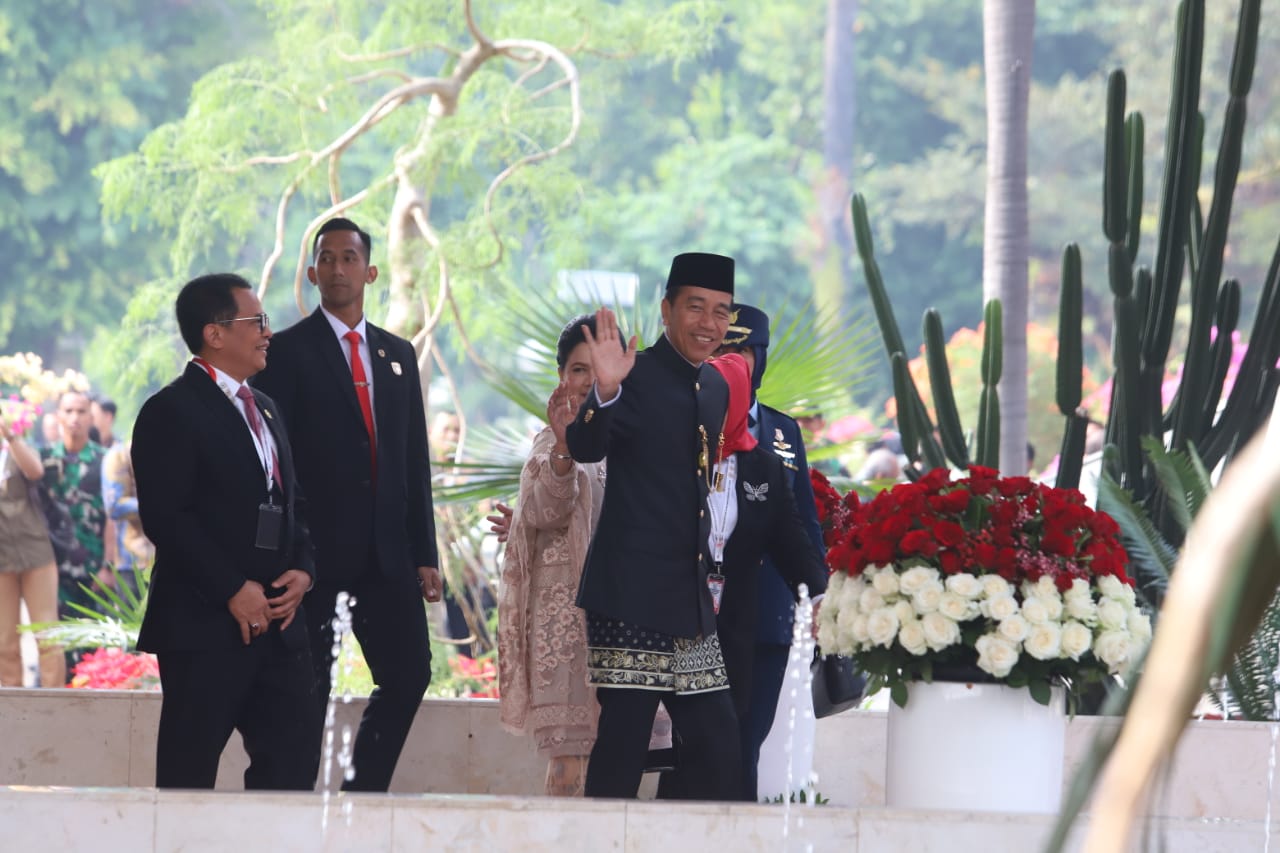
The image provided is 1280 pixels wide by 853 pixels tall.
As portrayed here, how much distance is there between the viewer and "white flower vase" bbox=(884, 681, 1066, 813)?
3695 mm

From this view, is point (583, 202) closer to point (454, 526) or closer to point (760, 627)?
point (454, 526)

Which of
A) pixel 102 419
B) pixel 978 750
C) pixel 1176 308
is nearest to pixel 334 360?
pixel 978 750

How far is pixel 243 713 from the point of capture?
390 centimetres

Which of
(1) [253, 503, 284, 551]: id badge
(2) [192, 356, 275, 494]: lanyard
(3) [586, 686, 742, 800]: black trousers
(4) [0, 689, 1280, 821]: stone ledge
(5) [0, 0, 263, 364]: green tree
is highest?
(5) [0, 0, 263, 364]: green tree

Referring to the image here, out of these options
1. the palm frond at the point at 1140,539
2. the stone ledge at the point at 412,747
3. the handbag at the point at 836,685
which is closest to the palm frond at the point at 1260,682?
the palm frond at the point at 1140,539

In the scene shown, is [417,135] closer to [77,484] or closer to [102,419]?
[102,419]

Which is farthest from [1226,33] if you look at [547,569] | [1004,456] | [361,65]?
[547,569]

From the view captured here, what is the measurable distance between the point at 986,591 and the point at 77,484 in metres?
6.09

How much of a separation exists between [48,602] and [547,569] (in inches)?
158

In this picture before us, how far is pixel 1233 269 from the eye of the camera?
22594mm

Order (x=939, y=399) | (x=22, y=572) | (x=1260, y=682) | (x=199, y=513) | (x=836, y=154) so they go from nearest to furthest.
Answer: (x=199, y=513) → (x=1260, y=682) → (x=939, y=399) → (x=22, y=572) → (x=836, y=154)

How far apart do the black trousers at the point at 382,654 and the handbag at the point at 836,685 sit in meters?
1.01

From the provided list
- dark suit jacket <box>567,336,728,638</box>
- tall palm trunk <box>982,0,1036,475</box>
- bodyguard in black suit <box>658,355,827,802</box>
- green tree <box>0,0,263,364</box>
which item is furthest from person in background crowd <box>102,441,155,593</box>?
green tree <box>0,0,263,364</box>

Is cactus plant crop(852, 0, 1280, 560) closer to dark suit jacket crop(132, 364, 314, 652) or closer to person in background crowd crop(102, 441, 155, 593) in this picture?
dark suit jacket crop(132, 364, 314, 652)
